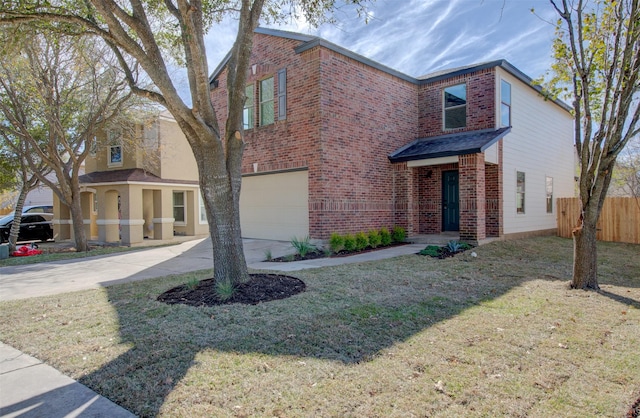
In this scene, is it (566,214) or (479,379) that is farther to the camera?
(566,214)

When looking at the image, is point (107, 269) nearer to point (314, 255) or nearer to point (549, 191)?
point (314, 255)

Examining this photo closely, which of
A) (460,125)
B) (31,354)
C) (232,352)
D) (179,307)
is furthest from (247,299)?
(460,125)

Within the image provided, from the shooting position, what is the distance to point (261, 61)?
13938 mm

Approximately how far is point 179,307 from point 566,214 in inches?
693

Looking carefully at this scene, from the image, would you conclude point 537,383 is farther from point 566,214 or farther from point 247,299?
point 566,214

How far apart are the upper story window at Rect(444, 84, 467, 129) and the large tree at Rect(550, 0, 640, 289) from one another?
6767mm

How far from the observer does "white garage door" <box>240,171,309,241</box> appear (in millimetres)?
12680

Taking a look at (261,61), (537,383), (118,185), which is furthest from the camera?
(118,185)

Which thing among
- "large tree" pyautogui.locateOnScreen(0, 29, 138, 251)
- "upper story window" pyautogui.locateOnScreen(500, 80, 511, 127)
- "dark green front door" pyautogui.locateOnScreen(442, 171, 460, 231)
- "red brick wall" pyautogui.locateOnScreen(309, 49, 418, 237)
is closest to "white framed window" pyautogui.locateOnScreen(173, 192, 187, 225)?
"large tree" pyautogui.locateOnScreen(0, 29, 138, 251)

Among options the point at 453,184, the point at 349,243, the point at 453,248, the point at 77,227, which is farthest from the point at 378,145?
the point at 77,227

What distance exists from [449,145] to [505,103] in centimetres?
279

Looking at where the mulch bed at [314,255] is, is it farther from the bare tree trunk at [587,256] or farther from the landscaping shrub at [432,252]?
the bare tree trunk at [587,256]

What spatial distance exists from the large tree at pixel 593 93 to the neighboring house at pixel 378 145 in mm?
4745

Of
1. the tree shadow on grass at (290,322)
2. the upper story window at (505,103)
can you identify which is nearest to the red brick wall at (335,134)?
the upper story window at (505,103)
